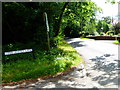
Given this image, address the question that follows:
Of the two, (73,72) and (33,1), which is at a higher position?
(33,1)

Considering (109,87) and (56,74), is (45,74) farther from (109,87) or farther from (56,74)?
(109,87)

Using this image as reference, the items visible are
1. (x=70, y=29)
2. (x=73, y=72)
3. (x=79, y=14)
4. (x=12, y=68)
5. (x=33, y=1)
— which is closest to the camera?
(x=73, y=72)

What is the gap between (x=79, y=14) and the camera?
18969mm

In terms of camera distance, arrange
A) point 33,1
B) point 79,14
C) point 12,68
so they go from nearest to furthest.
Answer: point 12,68
point 33,1
point 79,14

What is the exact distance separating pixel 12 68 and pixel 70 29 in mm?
38816

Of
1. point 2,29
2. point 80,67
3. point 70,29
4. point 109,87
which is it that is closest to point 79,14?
point 2,29

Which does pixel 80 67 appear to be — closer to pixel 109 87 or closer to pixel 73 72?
pixel 73 72

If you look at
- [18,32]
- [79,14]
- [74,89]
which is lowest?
[74,89]

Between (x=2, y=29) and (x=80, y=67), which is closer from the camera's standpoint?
(x=80, y=67)

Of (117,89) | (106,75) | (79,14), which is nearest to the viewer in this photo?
(117,89)

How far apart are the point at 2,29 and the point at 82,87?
43.5 ft

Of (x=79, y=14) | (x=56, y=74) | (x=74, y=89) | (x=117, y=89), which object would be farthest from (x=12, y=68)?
(x=79, y=14)

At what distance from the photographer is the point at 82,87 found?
5.44 m

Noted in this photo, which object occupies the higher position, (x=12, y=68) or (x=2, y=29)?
(x=2, y=29)
